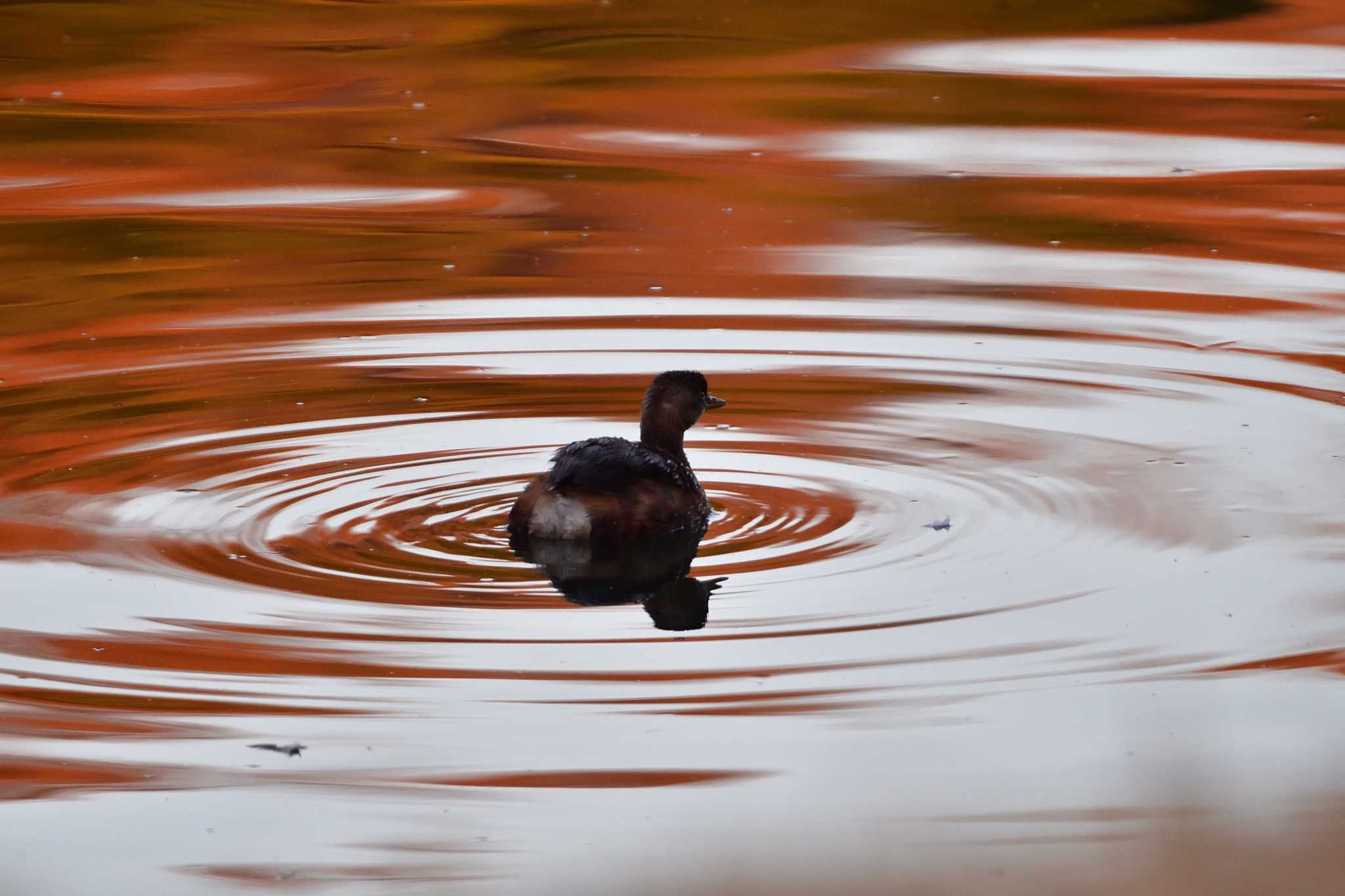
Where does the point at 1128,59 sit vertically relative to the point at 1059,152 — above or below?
above

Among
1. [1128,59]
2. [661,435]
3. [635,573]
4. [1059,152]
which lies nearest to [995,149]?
[1059,152]

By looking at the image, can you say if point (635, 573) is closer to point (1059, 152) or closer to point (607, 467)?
point (607, 467)

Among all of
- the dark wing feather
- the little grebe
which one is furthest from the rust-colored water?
the dark wing feather

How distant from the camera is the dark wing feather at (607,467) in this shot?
7.23 metres

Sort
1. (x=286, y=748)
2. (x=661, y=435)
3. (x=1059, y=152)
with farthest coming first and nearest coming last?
(x=1059, y=152) < (x=661, y=435) < (x=286, y=748)

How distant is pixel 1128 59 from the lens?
16.0 metres

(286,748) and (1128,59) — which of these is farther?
(1128,59)

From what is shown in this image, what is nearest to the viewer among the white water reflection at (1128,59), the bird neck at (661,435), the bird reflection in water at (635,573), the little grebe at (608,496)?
the bird reflection in water at (635,573)

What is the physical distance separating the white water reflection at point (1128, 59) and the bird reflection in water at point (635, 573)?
902cm

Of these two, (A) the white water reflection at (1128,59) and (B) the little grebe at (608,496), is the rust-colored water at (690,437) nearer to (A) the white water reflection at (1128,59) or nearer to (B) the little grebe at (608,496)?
(A) the white water reflection at (1128,59)

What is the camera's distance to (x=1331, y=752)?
5.33m

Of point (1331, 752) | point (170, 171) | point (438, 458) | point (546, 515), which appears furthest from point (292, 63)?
point (1331, 752)

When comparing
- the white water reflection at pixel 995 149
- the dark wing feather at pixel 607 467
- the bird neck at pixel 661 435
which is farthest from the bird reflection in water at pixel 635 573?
the white water reflection at pixel 995 149

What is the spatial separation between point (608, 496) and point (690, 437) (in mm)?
1666
